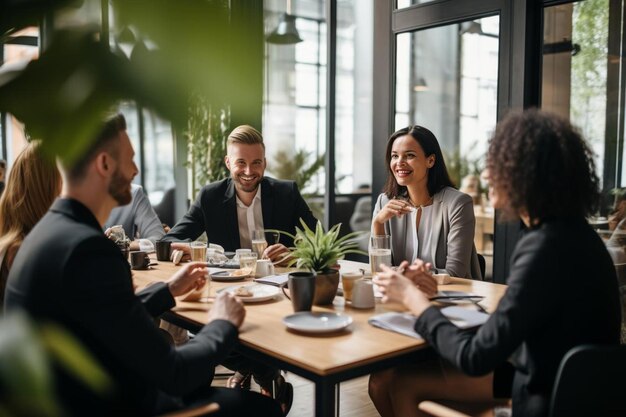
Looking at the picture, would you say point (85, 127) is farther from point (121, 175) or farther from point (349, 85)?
point (349, 85)

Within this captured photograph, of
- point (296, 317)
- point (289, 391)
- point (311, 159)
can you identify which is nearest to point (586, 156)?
point (296, 317)

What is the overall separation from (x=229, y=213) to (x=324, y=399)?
1987 mm

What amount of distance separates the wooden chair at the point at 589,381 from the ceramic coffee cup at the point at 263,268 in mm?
1286

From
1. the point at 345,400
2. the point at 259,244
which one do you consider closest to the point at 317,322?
the point at 259,244

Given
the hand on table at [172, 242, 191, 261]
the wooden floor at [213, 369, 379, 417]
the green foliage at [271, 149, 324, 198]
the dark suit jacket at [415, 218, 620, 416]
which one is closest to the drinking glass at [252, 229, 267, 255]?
the hand on table at [172, 242, 191, 261]

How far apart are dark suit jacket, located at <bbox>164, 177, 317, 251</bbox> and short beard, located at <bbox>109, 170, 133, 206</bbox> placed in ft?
5.86

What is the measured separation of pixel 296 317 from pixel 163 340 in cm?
47

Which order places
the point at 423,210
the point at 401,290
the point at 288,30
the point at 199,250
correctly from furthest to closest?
the point at 288,30 < the point at 423,210 < the point at 199,250 < the point at 401,290

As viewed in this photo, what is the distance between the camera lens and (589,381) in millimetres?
1312

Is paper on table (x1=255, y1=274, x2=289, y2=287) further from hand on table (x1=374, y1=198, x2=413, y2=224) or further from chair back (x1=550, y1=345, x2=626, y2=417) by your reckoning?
chair back (x1=550, y1=345, x2=626, y2=417)

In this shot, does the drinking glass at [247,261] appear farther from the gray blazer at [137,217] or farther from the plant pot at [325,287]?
the gray blazer at [137,217]

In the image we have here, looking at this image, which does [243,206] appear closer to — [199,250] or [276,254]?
[276,254]

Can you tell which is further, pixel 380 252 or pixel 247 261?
pixel 247 261

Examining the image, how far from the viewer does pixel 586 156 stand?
1.52 meters
